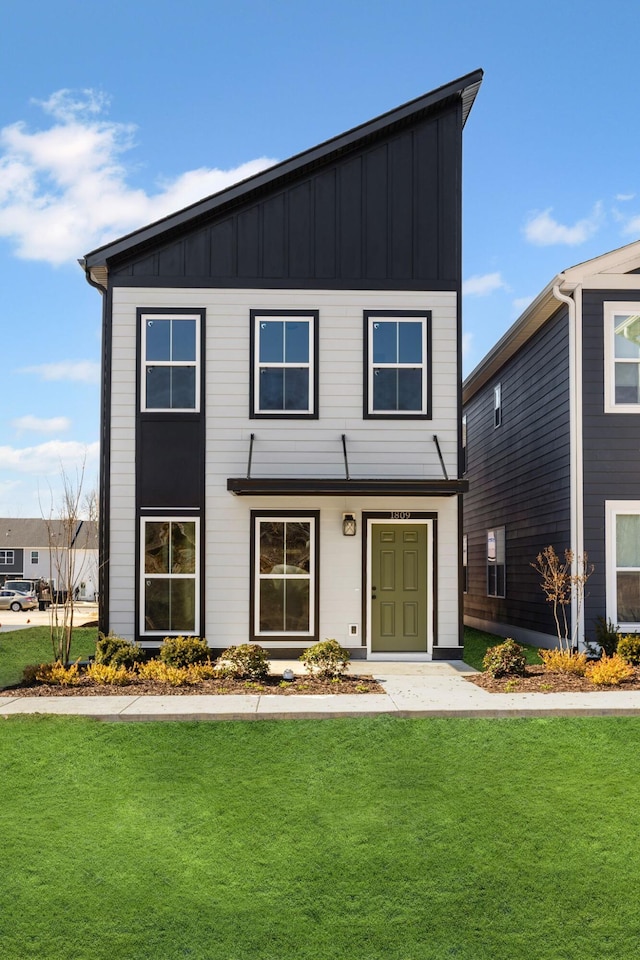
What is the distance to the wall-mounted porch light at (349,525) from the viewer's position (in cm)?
1253

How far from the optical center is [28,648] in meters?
16.3

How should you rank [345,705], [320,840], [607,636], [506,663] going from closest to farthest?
[320,840], [345,705], [506,663], [607,636]

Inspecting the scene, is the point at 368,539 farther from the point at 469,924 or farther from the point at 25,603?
the point at 25,603

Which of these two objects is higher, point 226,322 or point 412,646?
point 226,322

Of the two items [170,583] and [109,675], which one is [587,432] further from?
[109,675]

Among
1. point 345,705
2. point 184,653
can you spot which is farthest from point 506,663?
point 184,653

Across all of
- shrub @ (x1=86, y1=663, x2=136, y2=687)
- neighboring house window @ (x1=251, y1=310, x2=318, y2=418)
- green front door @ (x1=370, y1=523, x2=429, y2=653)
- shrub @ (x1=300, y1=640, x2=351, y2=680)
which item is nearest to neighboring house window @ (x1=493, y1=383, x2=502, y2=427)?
green front door @ (x1=370, y1=523, x2=429, y2=653)

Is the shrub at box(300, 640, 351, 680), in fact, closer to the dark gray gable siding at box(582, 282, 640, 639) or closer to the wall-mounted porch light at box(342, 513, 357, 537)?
the wall-mounted porch light at box(342, 513, 357, 537)

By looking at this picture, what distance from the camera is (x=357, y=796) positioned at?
6355mm

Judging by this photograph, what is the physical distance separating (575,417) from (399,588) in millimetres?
3923

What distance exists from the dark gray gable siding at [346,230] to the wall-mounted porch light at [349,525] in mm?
3592

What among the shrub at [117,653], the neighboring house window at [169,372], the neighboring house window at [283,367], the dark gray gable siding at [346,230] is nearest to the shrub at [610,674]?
the neighboring house window at [283,367]

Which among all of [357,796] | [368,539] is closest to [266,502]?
[368,539]

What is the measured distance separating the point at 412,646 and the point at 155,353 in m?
6.05
